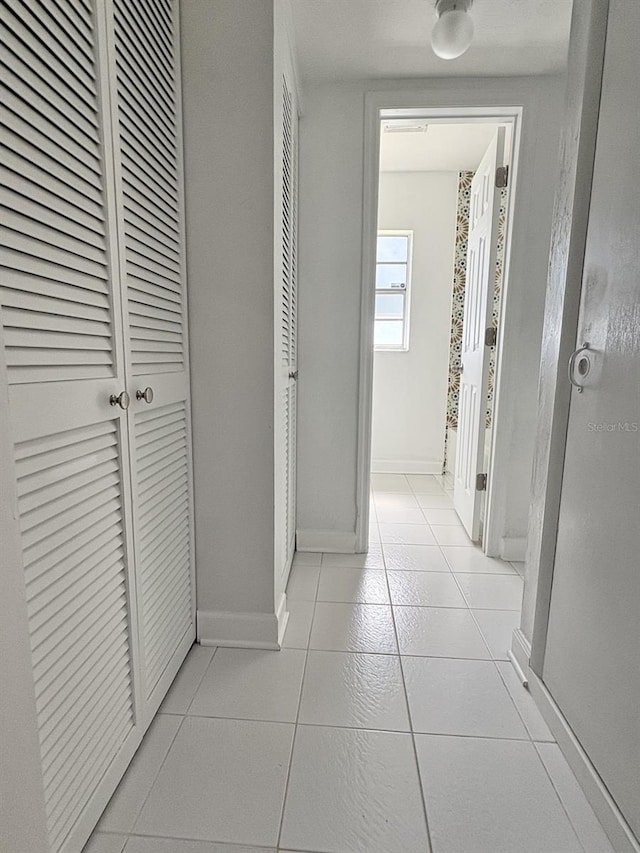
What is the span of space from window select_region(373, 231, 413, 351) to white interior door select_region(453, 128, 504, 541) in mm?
1120

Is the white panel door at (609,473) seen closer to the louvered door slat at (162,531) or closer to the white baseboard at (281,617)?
the white baseboard at (281,617)

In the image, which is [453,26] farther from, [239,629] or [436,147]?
[239,629]

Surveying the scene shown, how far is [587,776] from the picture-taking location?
3.18 feet

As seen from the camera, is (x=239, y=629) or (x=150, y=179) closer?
(x=150, y=179)

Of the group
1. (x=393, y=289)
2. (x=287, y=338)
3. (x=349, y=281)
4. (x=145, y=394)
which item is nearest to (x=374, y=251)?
(x=349, y=281)

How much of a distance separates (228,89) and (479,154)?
103 inches

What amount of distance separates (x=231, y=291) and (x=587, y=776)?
1.55m

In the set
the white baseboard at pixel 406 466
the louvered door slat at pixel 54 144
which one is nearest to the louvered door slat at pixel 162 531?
the louvered door slat at pixel 54 144

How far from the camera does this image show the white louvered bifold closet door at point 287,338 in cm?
150

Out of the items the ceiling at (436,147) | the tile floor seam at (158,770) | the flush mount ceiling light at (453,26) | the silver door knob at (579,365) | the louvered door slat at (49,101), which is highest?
the ceiling at (436,147)

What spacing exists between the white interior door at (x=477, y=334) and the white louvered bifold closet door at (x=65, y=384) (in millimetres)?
1918

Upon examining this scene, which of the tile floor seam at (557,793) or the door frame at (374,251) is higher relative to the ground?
the door frame at (374,251)

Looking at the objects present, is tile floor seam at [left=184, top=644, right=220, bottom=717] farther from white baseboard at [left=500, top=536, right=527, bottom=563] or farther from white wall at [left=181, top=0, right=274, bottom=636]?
white baseboard at [left=500, top=536, right=527, bottom=563]

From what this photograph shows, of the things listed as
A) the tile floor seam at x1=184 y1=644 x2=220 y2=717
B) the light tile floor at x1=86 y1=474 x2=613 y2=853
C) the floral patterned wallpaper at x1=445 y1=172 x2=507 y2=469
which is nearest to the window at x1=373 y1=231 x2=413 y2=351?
the floral patterned wallpaper at x1=445 y1=172 x2=507 y2=469
